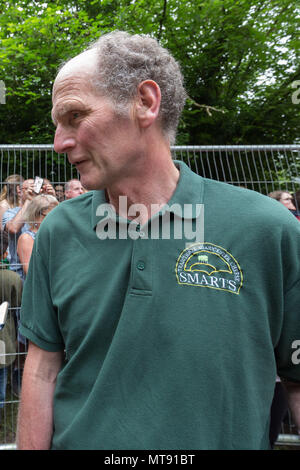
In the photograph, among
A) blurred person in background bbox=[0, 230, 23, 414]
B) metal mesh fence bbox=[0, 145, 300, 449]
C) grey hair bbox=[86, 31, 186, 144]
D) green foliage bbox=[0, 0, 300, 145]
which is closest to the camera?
grey hair bbox=[86, 31, 186, 144]

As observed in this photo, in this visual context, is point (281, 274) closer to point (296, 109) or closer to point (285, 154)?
point (285, 154)

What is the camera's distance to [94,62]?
3.49 feet

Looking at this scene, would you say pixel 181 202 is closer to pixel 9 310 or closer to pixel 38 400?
pixel 38 400

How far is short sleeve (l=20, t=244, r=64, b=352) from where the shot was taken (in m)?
1.12

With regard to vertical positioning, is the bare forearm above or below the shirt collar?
below

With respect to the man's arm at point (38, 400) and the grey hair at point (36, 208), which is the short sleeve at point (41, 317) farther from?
the grey hair at point (36, 208)

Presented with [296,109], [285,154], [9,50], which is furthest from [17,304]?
[296,109]

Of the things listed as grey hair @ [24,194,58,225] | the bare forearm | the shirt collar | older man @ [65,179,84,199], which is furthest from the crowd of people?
the shirt collar

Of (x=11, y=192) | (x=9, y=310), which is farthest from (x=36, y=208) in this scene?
(x=9, y=310)

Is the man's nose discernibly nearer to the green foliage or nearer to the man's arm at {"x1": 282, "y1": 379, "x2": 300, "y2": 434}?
the man's arm at {"x1": 282, "y1": 379, "x2": 300, "y2": 434}

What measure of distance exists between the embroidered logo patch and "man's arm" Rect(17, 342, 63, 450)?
469mm

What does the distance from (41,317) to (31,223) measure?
247cm

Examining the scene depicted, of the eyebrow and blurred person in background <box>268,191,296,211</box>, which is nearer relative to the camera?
the eyebrow

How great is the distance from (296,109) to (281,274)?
868cm
